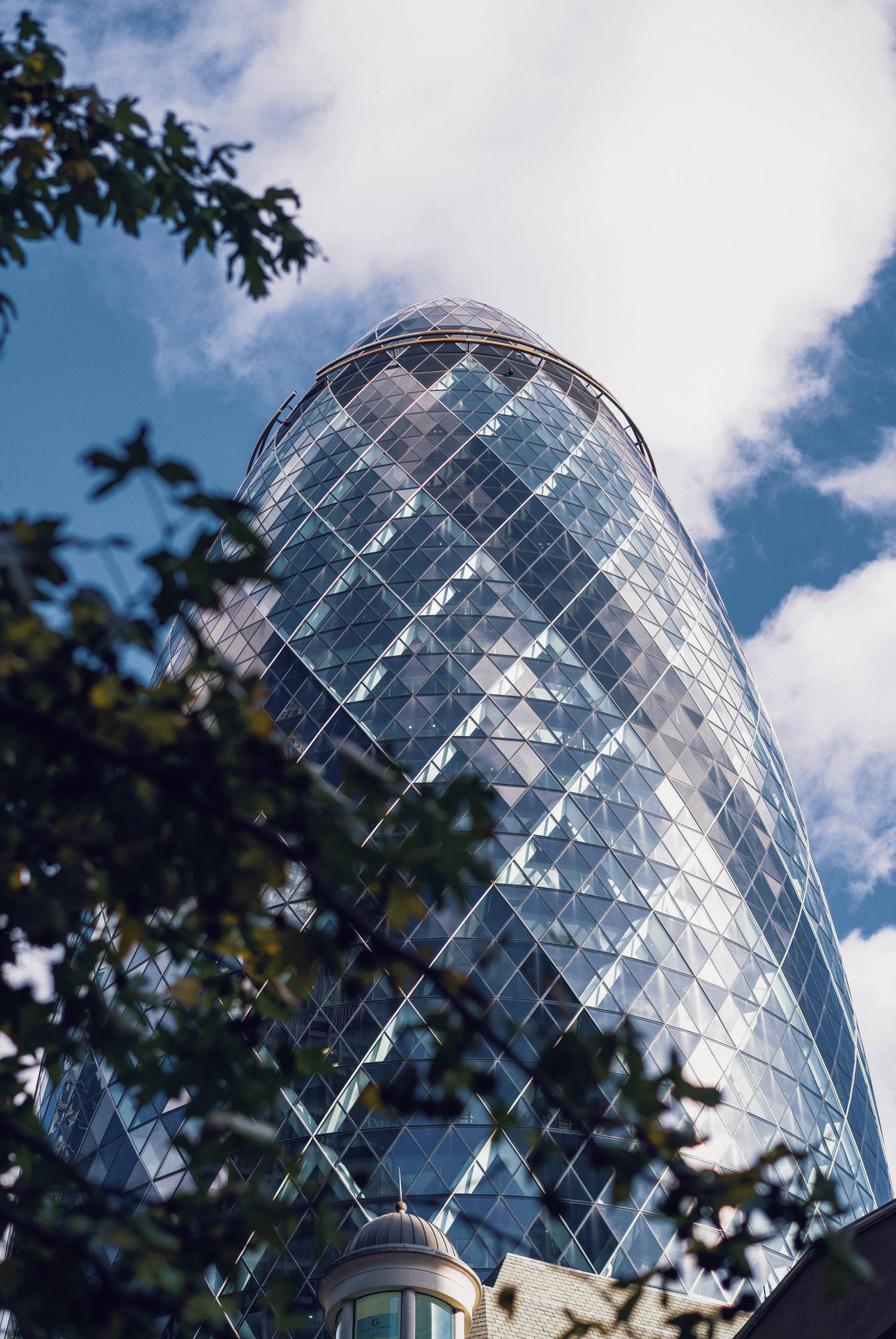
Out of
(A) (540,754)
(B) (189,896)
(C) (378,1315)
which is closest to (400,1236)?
(C) (378,1315)

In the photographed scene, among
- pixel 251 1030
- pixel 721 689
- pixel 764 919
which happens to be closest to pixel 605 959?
pixel 764 919

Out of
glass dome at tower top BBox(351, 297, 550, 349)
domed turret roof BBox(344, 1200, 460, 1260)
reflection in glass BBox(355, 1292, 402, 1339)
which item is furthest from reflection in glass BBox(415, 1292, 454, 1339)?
glass dome at tower top BBox(351, 297, 550, 349)

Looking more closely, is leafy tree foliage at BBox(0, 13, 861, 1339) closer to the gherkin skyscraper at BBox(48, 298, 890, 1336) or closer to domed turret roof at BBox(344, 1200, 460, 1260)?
domed turret roof at BBox(344, 1200, 460, 1260)

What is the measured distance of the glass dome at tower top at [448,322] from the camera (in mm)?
35844

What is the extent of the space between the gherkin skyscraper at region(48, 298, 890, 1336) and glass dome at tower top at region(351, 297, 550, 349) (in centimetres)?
132

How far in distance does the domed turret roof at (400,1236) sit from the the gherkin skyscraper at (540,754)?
3785 millimetres

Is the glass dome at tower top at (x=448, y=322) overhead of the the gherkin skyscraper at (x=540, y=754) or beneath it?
overhead

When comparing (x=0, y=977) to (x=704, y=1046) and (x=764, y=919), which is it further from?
(x=764, y=919)

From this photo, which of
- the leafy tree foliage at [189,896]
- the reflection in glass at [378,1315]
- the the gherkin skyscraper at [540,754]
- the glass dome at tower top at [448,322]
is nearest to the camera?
the leafy tree foliage at [189,896]

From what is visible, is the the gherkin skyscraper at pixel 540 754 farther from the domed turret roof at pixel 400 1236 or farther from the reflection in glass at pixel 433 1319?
the reflection in glass at pixel 433 1319

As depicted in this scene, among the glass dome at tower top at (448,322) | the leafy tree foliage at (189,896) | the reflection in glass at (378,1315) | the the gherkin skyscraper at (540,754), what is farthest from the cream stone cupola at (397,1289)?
the glass dome at tower top at (448,322)

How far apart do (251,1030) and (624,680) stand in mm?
23505

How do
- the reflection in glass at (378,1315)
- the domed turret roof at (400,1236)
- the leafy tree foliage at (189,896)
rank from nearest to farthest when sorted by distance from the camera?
the leafy tree foliage at (189,896) < the reflection in glass at (378,1315) < the domed turret roof at (400,1236)

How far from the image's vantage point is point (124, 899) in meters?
3.34
